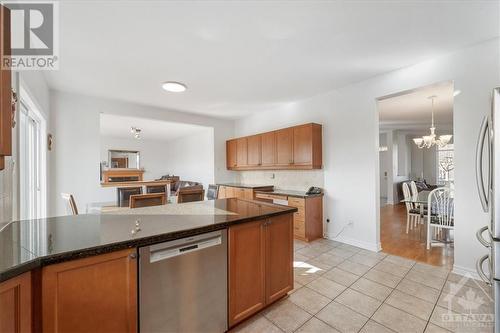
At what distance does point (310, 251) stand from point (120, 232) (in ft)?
9.02

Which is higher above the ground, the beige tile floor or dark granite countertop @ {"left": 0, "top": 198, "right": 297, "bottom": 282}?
dark granite countertop @ {"left": 0, "top": 198, "right": 297, "bottom": 282}

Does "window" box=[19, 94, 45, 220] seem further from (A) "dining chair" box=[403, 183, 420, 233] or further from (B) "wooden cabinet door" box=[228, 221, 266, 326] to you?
(A) "dining chair" box=[403, 183, 420, 233]

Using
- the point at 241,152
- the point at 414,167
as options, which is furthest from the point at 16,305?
the point at 414,167

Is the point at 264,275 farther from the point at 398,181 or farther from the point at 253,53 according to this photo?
the point at 398,181

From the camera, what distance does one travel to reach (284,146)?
4.39m

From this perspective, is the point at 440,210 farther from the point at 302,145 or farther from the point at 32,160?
the point at 32,160

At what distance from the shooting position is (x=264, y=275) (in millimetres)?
1840

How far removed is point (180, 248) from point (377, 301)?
1.92 m

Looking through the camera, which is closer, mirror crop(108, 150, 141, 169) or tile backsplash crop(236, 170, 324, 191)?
tile backsplash crop(236, 170, 324, 191)

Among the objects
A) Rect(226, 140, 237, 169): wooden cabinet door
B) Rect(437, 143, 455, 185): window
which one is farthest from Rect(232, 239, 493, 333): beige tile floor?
Rect(437, 143, 455, 185): window

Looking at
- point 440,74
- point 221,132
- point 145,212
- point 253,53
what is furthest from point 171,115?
point 440,74

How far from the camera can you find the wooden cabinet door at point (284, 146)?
427 cm

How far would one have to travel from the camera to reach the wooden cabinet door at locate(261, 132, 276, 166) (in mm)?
4645

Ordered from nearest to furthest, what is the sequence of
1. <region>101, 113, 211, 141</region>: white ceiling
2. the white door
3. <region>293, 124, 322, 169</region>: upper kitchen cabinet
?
1. <region>293, 124, 322, 169</region>: upper kitchen cabinet
2. <region>101, 113, 211, 141</region>: white ceiling
3. the white door
